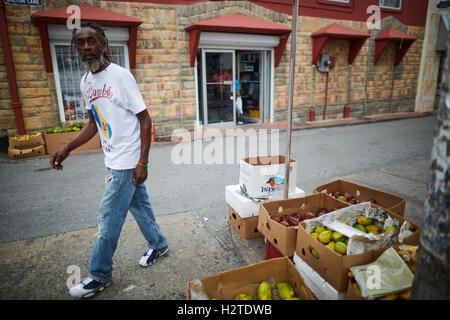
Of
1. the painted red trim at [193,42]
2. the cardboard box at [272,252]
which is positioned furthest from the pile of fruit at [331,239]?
the painted red trim at [193,42]

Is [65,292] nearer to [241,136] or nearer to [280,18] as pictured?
[241,136]

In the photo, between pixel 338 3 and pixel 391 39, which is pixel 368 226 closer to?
pixel 338 3

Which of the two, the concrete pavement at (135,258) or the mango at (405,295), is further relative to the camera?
the concrete pavement at (135,258)

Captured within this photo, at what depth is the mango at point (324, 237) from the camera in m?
2.14

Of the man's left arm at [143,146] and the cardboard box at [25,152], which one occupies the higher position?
the man's left arm at [143,146]

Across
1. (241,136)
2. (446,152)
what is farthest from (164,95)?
(446,152)

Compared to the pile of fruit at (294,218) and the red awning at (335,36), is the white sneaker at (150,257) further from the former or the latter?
the red awning at (335,36)

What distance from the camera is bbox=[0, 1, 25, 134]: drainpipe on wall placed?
630 centimetres

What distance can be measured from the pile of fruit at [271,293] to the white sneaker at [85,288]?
3.99 feet

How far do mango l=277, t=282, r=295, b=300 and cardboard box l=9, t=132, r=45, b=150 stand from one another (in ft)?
22.5

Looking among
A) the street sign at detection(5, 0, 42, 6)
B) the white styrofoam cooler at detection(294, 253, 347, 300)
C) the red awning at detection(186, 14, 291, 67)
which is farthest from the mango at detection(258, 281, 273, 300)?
the street sign at detection(5, 0, 42, 6)

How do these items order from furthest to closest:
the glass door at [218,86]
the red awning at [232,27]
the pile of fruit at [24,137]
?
the glass door at [218,86] < the red awning at [232,27] < the pile of fruit at [24,137]

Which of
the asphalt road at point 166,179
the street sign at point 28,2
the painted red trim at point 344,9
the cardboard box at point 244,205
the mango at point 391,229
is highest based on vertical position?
the painted red trim at point 344,9

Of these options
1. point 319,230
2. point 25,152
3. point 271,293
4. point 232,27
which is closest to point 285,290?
point 271,293
